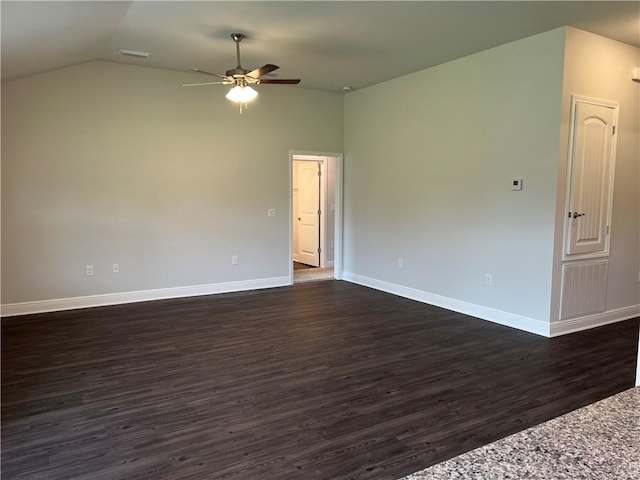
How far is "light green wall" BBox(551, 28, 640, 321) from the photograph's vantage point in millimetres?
4438

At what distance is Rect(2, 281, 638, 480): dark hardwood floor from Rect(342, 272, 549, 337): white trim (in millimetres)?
151

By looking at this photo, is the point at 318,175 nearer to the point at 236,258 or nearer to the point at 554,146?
the point at 236,258

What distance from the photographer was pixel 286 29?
14.3 feet

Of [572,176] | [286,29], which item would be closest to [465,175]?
[572,176]

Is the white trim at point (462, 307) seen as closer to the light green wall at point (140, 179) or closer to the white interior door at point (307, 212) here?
the light green wall at point (140, 179)

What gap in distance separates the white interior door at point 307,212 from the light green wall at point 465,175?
1565 millimetres

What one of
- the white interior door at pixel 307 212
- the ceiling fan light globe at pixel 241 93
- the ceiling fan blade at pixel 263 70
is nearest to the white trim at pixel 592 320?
the ceiling fan blade at pixel 263 70

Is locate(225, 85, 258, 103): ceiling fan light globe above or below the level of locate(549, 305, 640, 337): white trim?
above

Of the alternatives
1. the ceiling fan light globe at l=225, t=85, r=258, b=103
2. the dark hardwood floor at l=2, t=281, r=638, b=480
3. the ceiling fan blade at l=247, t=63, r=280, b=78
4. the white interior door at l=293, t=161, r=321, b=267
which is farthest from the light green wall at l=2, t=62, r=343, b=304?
the ceiling fan blade at l=247, t=63, r=280, b=78

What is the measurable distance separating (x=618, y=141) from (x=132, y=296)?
6.16 m

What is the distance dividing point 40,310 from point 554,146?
6.09 meters

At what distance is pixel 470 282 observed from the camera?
547 cm

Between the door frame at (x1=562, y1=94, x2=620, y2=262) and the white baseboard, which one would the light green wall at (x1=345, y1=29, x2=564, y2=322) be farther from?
the white baseboard

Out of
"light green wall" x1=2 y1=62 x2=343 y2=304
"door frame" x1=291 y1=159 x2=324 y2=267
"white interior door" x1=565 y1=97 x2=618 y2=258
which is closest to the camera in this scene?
"white interior door" x1=565 y1=97 x2=618 y2=258
